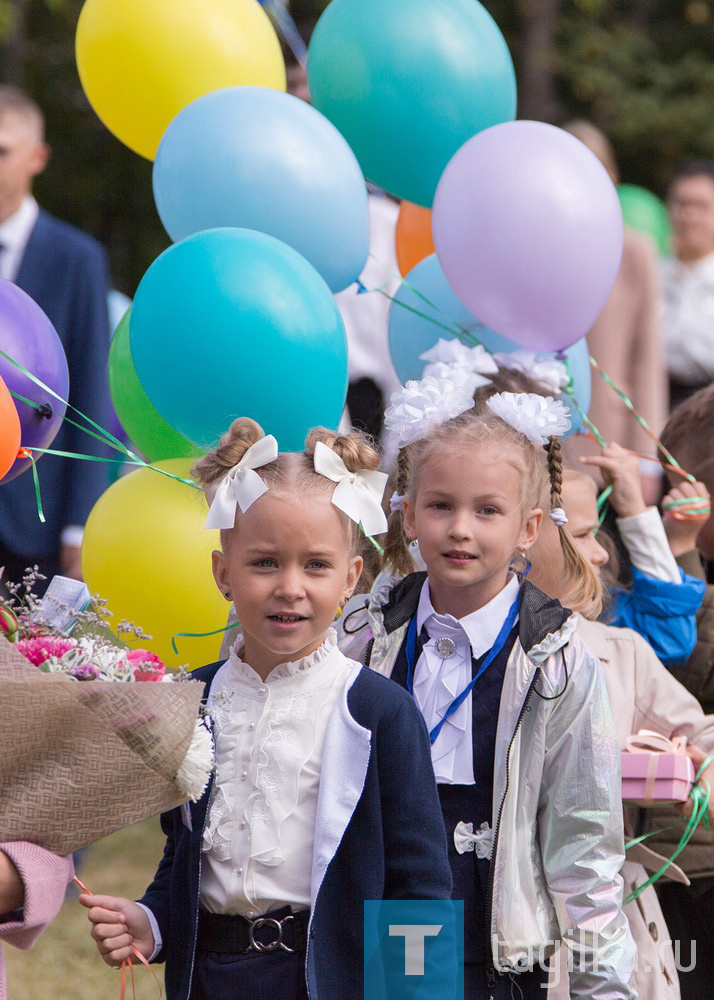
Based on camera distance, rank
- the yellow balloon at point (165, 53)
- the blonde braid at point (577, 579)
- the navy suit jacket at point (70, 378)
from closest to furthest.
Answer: the blonde braid at point (577, 579), the yellow balloon at point (165, 53), the navy suit jacket at point (70, 378)

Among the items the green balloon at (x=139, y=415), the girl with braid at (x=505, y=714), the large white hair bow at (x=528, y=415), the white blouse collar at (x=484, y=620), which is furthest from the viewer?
the green balloon at (x=139, y=415)

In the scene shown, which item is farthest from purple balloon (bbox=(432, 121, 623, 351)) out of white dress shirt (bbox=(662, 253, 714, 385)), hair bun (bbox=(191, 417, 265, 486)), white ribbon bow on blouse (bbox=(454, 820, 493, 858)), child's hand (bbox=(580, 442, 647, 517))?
white dress shirt (bbox=(662, 253, 714, 385))

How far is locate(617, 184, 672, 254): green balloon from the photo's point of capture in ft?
32.6

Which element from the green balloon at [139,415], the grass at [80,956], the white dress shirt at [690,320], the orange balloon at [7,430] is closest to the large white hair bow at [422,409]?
the green balloon at [139,415]

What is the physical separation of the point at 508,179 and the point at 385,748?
1564 millimetres

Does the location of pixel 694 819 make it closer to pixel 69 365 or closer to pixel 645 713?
pixel 645 713

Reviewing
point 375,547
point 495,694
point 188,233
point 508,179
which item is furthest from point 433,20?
point 495,694

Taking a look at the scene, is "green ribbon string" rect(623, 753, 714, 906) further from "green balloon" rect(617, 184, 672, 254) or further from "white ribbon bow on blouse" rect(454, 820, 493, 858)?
"green balloon" rect(617, 184, 672, 254)

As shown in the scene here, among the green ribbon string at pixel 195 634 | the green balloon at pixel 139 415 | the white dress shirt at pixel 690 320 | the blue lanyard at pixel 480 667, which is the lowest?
the blue lanyard at pixel 480 667

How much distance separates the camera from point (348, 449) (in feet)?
8.08

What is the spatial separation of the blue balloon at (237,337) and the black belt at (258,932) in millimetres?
1085

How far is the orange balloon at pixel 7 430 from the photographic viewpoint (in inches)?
104

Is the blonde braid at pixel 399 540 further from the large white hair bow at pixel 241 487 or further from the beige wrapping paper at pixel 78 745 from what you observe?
the beige wrapping paper at pixel 78 745

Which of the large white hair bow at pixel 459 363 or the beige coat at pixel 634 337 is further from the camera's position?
the beige coat at pixel 634 337
